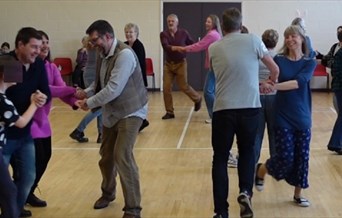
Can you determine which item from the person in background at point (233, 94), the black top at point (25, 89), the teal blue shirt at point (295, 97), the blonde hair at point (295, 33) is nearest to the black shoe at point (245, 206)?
the person in background at point (233, 94)

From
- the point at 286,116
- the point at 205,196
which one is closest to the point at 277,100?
the point at 286,116

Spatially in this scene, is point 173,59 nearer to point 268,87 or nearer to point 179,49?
point 179,49

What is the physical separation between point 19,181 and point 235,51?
1.79m

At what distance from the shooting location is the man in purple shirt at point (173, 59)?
9.42 metres

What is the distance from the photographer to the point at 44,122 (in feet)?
14.7

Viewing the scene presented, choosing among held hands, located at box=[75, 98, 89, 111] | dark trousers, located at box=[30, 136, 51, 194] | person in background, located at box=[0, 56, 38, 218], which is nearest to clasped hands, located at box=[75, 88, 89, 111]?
held hands, located at box=[75, 98, 89, 111]

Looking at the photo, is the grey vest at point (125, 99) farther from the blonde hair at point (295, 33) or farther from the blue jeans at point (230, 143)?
the blonde hair at point (295, 33)

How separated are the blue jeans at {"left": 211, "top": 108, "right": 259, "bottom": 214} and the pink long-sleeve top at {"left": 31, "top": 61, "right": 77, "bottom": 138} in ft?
4.28

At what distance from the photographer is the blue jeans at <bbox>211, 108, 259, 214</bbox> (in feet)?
13.5

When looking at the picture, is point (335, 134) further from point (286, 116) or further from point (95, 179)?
point (95, 179)

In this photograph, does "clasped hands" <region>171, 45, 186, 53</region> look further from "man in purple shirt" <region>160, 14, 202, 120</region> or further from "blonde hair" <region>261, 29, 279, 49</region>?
"blonde hair" <region>261, 29, 279, 49</region>

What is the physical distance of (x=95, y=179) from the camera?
5.79m

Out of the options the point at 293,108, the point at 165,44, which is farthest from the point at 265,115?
the point at 165,44

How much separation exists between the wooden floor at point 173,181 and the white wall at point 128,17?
506 centimetres
